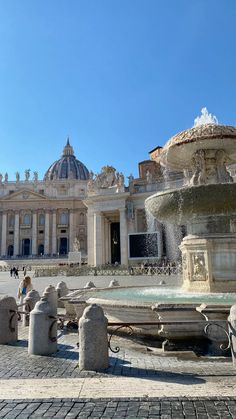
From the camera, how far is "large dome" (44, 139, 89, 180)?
12119 centimetres

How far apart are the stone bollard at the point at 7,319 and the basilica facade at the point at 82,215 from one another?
28227 millimetres

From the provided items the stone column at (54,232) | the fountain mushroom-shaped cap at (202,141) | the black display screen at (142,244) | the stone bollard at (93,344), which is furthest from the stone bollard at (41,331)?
the stone column at (54,232)

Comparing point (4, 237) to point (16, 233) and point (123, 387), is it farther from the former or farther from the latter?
point (123, 387)

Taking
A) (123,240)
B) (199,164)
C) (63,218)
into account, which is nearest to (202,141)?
(199,164)

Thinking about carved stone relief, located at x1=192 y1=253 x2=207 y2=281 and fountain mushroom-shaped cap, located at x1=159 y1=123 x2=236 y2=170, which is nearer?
carved stone relief, located at x1=192 y1=253 x2=207 y2=281

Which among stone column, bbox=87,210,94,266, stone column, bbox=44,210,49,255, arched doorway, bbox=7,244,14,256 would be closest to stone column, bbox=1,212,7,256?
arched doorway, bbox=7,244,14,256

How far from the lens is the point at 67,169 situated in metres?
123

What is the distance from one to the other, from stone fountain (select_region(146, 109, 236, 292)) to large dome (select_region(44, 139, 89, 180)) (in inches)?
4282

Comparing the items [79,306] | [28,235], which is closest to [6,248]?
[28,235]

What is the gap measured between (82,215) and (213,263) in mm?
83053

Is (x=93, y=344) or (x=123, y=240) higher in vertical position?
(x=123, y=240)

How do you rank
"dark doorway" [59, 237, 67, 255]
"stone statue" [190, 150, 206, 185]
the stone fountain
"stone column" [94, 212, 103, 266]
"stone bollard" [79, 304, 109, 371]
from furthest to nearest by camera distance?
"dark doorway" [59, 237, 67, 255] → "stone column" [94, 212, 103, 266] → "stone statue" [190, 150, 206, 185] → the stone fountain → "stone bollard" [79, 304, 109, 371]

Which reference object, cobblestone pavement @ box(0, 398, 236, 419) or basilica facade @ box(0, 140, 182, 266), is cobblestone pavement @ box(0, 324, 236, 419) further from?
basilica facade @ box(0, 140, 182, 266)

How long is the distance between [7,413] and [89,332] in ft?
5.71
